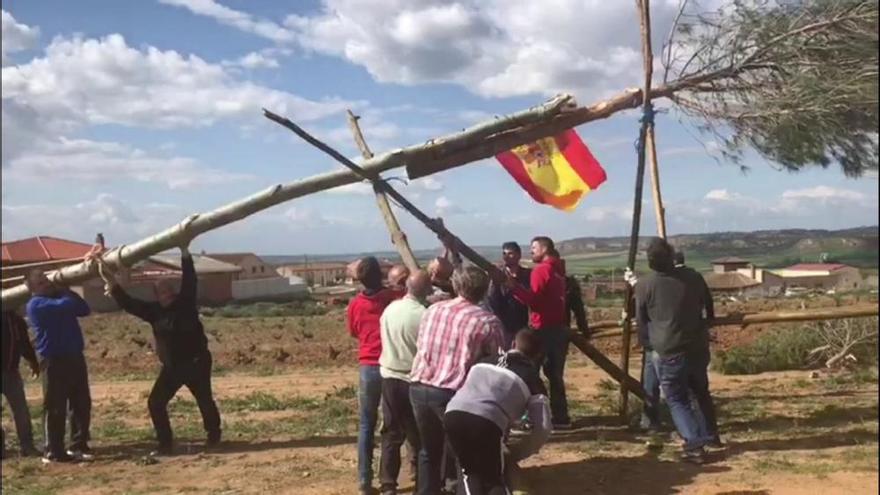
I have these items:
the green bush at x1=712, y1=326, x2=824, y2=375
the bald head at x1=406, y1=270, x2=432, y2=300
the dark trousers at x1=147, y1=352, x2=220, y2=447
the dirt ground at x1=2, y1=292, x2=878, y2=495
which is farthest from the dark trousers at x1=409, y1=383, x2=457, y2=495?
the green bush at x1=712, y1=326, x2=824, y2=375

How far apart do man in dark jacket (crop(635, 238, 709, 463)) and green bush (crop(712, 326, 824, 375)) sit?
7.31m

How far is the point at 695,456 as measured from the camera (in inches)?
293

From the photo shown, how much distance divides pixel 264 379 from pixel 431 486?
32.9 feet

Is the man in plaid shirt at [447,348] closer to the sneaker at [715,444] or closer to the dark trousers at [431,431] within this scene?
the dark trousers at [431,431]

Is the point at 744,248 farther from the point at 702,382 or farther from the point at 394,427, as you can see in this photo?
the point at 394,427

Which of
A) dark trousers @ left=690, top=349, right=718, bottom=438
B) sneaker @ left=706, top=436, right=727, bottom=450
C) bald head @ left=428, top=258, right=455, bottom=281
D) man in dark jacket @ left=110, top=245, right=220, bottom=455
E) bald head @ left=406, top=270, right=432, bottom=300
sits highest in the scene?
bald head @ left=428, top=258, right=455, bottom=281

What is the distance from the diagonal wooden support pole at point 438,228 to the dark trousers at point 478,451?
291 centimetres

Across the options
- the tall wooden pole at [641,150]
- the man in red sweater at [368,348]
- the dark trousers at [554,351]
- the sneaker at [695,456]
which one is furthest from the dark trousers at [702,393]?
the man in red sweater at [368,348]

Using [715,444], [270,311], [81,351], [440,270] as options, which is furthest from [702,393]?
[270,311]

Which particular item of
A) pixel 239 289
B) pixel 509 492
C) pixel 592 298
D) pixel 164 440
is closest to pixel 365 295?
pixel 509 492

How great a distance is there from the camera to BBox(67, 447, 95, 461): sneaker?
892 centimetres

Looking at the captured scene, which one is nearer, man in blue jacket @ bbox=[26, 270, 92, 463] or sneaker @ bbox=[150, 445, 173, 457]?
man in blue jacket @ bbox=[26, 270, 92, 463]

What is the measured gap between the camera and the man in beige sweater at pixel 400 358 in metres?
6.53

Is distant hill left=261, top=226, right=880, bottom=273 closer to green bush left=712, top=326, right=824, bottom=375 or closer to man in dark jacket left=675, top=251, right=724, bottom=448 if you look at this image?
man in dark jacket left=675, top=251, right=724, bottom=448
